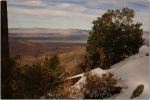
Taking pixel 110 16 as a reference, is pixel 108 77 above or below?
below

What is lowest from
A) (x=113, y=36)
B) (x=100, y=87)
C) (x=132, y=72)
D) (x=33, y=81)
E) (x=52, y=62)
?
(x=100, y=87)

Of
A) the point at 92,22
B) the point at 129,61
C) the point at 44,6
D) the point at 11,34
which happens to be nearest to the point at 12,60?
the point at 11,34

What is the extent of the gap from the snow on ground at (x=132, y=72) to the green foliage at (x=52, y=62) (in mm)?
540

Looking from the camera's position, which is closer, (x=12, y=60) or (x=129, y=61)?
(x=12, y=60)

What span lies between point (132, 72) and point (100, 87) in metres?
0.72

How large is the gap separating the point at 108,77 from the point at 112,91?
0.87 feet

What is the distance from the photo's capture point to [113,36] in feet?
24.9

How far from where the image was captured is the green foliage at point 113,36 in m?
7.50

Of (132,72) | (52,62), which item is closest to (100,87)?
(132,72)

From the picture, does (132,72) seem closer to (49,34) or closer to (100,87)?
(100,87)

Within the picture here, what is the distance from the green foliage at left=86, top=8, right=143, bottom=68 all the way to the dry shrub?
55 cm

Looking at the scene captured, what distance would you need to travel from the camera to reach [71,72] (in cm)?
746

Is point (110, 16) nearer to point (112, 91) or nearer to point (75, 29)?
point (75, 29)

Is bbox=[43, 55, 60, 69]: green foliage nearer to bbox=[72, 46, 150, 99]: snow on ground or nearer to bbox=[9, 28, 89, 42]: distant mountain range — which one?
bbox=[9, 28, 89, 42]: distant mountain range
